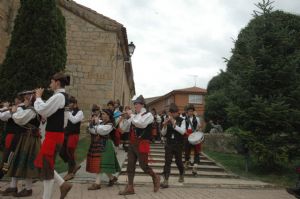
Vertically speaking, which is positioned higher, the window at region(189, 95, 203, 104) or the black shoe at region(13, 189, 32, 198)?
the window at region(189, 95, 203, 104)

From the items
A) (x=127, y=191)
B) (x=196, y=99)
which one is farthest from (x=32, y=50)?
(x=196, y=99)

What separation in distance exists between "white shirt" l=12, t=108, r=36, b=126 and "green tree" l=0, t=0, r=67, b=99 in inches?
214

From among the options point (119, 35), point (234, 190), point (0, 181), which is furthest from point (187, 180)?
point (119, 35)

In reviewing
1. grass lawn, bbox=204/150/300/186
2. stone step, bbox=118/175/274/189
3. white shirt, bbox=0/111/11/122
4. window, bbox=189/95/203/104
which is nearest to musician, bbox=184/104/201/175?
stone step, bbox=118/175/274/189

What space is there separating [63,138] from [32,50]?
6.99 meters

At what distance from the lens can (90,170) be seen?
26.2ft

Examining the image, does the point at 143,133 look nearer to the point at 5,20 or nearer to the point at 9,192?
the point at 9,192

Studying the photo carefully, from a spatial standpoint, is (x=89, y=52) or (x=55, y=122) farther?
(x=89, y=52)

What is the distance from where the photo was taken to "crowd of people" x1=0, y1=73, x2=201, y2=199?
567 cm

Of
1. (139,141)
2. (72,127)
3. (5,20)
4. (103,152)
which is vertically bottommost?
(103,152)

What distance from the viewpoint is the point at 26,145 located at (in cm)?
669

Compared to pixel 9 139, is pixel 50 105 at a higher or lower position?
higher

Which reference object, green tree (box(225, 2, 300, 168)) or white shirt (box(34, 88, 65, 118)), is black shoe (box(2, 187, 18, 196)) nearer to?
white shirt (box(34, 88, 65, 118))

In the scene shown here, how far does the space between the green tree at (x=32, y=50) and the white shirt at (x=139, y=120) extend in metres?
5.00
